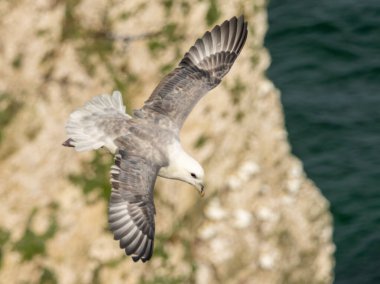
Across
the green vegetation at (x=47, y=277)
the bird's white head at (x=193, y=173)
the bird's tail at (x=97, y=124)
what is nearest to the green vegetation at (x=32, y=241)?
the green vegetation at (x=47, y=277)

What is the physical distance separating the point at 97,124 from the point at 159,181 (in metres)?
2.49

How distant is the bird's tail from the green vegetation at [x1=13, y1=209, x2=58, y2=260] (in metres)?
1.43

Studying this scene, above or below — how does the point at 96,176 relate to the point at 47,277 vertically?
above

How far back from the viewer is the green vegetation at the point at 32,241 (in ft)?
36.6

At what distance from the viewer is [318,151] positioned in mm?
19141

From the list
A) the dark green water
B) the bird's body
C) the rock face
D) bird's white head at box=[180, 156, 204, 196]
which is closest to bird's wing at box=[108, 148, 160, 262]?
the bird's body

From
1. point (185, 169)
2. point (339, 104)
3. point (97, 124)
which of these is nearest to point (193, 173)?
point (185, 169)

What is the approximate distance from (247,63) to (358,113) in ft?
21.4

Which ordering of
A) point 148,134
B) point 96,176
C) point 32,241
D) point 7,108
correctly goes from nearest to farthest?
point 148,134 → point 7,108 → point 32,241 → point 96,176

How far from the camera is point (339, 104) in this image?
19.8 meters

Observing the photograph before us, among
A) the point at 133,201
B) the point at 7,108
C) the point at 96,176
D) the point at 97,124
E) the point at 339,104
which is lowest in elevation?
the point at 339,104

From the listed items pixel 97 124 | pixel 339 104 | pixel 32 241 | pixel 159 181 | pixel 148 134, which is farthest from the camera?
pixel 339 104

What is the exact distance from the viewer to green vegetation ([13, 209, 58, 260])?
11.2 m

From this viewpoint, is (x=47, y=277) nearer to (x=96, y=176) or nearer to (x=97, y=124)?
(x=96, y=176)
